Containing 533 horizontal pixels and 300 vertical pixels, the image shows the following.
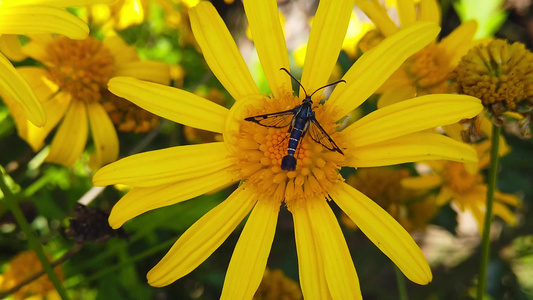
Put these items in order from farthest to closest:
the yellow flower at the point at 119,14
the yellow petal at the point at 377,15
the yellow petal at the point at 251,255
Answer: the yellow flower at the point at 119,14
the yellow petal at the point at 377,15
the yellow petal at the point at 251,255

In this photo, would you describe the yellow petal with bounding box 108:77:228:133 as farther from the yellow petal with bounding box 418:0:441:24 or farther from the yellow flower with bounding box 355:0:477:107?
the yellow petal with bounding box 418:0:441:24

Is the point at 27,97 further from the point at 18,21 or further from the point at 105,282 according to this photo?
the point at 105,282

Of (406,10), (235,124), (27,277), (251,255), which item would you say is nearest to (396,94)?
(406,10)

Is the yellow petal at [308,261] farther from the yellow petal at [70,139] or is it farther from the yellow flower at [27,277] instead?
the yellow flower at [27,277]

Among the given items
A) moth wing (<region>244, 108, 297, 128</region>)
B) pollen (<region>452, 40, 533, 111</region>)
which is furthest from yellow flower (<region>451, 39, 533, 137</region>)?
moth wing (<region>244, 108, 297, 128</region>)

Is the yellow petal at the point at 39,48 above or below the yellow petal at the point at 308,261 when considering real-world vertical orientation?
above

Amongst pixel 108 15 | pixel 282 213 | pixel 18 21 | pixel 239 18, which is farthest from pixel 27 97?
pixel 239 18

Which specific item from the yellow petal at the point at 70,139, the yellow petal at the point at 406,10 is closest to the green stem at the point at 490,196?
the yellow petal at the point at 406,10
